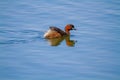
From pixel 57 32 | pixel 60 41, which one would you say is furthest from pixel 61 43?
pixel 57 32

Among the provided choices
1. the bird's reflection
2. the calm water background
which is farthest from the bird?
the calm water background

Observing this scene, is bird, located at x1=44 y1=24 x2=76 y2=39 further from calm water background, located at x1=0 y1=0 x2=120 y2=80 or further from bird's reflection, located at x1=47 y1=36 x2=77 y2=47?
calm water background, located at x1=0 y1=0 x2=120 y2=80

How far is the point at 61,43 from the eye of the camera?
1534cm

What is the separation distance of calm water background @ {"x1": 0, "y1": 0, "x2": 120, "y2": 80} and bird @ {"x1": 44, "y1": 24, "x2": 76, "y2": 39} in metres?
0.28

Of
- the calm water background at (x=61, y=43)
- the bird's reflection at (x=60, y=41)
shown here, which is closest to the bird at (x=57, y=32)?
the bird's reflection at (x=60, y=41)

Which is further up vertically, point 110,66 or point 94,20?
point 94,20

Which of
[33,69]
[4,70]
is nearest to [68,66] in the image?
[33,69]

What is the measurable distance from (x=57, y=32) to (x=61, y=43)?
0.59 m

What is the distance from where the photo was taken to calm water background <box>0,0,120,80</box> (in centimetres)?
1188

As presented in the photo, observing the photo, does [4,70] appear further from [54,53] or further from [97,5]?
[97,5]

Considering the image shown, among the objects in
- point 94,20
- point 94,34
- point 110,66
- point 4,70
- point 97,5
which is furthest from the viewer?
point 97,5

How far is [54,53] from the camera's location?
1359 centimetres

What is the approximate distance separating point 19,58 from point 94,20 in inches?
230

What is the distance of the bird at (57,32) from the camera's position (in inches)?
605
